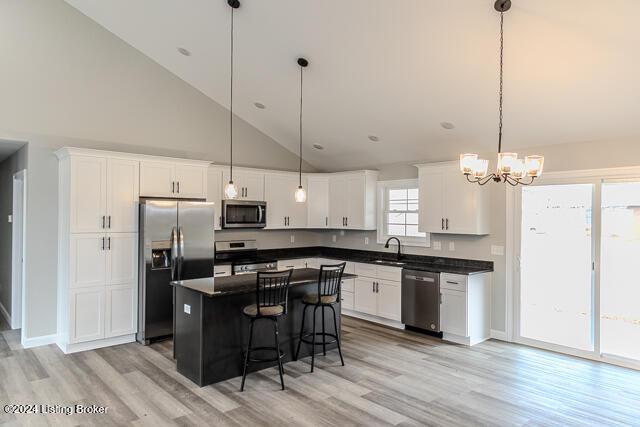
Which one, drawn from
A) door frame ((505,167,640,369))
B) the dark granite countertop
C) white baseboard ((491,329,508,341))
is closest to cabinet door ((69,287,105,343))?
the dark granite countertop

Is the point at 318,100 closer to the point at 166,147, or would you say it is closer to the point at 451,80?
the point at 451,80

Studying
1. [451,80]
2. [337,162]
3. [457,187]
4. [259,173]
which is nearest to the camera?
[451,80]

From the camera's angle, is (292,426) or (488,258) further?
(488,258)

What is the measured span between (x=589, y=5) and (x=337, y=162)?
4843 millimetres

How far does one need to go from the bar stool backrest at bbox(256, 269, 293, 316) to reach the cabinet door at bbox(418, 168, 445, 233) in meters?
2.64

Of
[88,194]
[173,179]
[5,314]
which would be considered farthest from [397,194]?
[5,314]

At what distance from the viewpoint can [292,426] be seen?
3.30 metres

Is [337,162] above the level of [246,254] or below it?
above

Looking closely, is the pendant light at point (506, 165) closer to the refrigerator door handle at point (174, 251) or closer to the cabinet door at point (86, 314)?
the refrigerator door handle at point (174, 251)

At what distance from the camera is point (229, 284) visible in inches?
168

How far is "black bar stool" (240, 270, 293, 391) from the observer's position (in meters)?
4.01

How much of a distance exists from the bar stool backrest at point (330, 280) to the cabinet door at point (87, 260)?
8.70 ft

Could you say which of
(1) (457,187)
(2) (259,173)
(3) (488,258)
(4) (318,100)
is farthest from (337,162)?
(3) (488,258)

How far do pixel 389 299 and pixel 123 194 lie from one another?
3.83m
